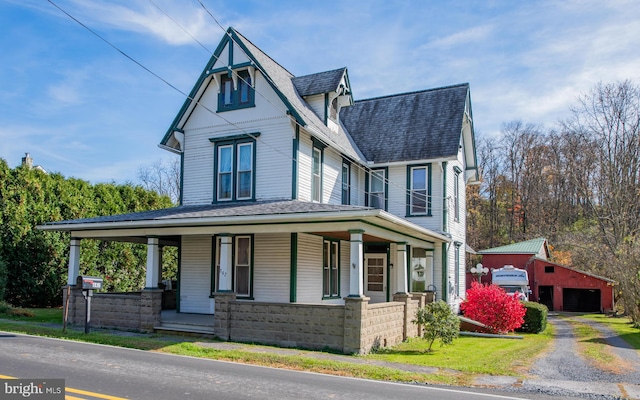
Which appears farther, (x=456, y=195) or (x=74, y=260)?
(x=456, y=195)

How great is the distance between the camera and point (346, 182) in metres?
21.4

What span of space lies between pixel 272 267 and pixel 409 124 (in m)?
10.0

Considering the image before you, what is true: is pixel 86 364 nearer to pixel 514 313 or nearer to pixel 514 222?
pixel 514 313

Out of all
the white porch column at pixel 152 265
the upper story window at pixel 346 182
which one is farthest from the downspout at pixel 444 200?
the white porch column at pixel 152 265

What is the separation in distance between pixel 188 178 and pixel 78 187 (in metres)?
6.78

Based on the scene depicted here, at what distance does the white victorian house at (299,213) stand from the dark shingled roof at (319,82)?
0.06 meters

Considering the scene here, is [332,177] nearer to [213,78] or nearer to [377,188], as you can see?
[377,188]

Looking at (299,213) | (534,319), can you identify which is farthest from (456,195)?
(299,213)

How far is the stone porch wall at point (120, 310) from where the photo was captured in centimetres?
1593

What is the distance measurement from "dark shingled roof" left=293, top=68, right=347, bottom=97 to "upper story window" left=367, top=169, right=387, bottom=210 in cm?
454

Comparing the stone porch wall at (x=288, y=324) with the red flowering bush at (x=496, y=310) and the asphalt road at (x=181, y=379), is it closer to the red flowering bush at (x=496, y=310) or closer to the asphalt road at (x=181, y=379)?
the asphalt road at (x=181, y=379)

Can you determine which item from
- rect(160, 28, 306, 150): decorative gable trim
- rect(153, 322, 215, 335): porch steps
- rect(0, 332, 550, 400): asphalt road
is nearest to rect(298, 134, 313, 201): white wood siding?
rect(160, 28, 306, 150): decorative gable trim

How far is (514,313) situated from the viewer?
1975 centimetres
